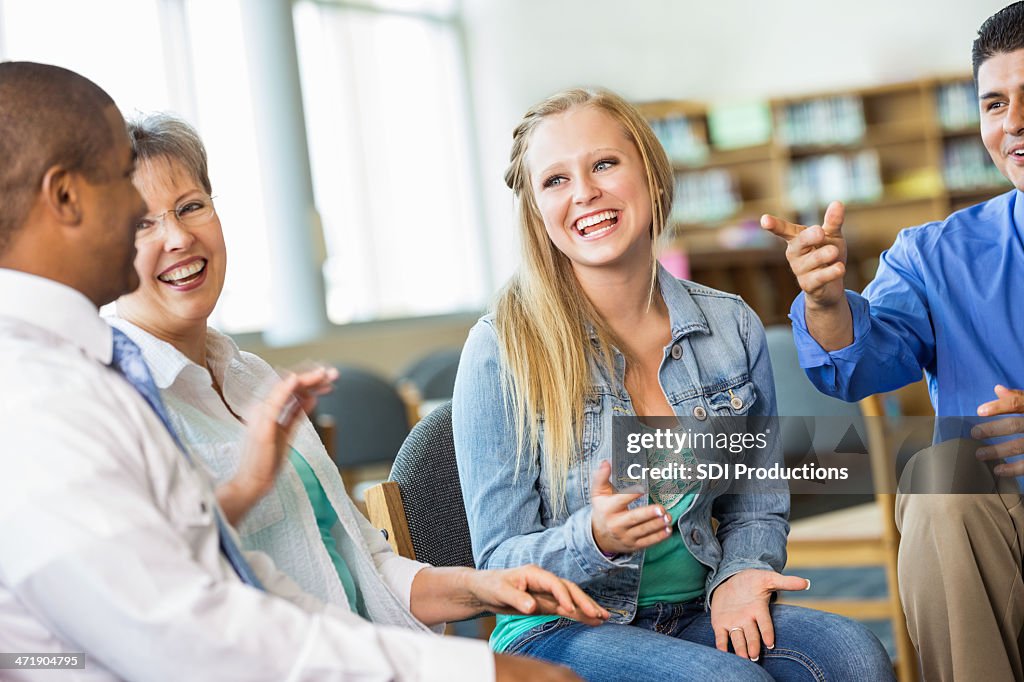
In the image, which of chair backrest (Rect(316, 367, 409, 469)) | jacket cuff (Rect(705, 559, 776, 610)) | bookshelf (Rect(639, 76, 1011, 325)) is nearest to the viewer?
jacket cuff (Rect(705, 559, 776, 610))

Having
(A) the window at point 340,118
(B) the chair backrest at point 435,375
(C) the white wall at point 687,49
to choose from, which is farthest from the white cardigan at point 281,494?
(C) the white wall at point 687,49

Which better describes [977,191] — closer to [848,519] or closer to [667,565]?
[848,519]

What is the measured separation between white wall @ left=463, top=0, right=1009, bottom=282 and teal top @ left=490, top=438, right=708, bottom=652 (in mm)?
6109

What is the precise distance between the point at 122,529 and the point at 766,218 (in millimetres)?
922

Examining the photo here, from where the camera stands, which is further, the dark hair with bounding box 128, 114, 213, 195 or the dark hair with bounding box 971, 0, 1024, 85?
the dark hair with bounding box 971, 0, 1024, 85

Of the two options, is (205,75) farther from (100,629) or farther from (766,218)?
(100,629)

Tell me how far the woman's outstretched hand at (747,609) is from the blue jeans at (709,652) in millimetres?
25

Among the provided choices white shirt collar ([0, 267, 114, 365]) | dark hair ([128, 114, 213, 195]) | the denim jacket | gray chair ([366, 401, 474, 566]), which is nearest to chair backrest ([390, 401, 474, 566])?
gray chair ([366, 401, 474, 566])

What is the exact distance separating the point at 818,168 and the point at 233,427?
22.1 ft

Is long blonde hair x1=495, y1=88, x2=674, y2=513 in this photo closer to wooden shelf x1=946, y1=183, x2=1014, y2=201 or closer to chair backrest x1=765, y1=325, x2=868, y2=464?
chair backrest x1=765, y1=325, x2=868, y2=464

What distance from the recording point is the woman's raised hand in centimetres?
126

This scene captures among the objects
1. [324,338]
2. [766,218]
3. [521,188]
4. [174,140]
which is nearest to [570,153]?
[521,188]

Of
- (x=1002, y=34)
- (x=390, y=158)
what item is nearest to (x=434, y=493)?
(x=1002, y=34)

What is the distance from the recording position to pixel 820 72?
745 centimetres
